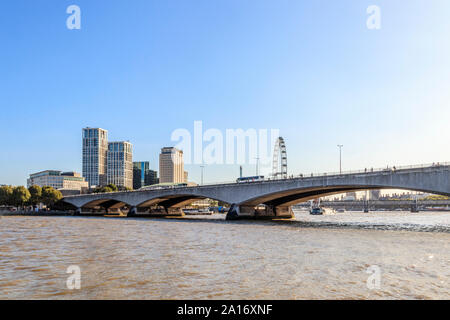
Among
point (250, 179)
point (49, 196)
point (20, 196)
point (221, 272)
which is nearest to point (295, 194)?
point (250, 179)

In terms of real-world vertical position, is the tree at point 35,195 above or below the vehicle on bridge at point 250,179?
below

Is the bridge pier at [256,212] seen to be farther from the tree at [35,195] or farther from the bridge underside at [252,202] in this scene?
the tree at [35,195]

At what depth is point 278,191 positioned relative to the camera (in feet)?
233

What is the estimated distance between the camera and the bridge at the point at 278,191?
52.8 metres

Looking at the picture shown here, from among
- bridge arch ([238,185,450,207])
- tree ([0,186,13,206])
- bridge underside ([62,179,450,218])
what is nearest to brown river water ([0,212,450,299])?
bridge underside ([62,179,450,218])

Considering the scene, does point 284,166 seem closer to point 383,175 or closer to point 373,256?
point 383,175

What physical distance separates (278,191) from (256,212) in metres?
13.7

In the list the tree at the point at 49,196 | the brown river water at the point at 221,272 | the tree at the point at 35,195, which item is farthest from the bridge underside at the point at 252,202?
the brown river water at the point at 221,272

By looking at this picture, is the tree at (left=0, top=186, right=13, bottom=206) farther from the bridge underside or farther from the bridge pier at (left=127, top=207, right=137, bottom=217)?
the bridge pier at (left=127, top=207, right=137, bottom=217)

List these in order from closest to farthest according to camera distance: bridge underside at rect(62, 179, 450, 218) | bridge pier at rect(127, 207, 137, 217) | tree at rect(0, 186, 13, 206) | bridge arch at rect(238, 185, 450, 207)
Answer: bridge arch at rect(238, 185, 450, 207), bridge underside at rect(62, 179, 450, 218), bridge pier at rect(127, 207, 137, 217), tree at rect(0, 186, 13, 206)

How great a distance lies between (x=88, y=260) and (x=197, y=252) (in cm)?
671

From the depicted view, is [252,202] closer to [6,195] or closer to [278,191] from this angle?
[278,191]

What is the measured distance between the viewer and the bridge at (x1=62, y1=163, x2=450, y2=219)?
52781 mm

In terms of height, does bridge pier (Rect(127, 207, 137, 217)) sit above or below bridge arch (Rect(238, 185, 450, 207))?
below
